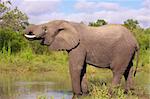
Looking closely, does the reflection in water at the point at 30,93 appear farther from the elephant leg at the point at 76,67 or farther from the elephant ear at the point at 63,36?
the elephant ear at the point at 63,36

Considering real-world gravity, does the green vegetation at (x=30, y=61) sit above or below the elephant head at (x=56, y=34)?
below

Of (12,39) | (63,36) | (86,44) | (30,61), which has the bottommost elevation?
(30,61)

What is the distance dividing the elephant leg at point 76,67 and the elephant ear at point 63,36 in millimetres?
349

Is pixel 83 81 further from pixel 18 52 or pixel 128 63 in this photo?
pixel 18 52

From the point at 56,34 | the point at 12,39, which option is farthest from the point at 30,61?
the point at 56,34

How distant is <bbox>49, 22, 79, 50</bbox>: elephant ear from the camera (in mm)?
11102

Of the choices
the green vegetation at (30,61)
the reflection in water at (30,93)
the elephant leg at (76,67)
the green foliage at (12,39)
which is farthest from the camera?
the green foliage at (12,39)

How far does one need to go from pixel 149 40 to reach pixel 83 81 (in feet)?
48.8

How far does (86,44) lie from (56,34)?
81 centimetres

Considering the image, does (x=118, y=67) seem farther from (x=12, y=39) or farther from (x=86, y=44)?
(x=12, y=39)

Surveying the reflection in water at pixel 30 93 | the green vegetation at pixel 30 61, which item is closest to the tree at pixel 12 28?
the green vegetation at pixel 30 61

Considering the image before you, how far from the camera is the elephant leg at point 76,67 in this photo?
35.7 feet

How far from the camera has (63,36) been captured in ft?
36.7

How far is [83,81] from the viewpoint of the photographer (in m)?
11.3
